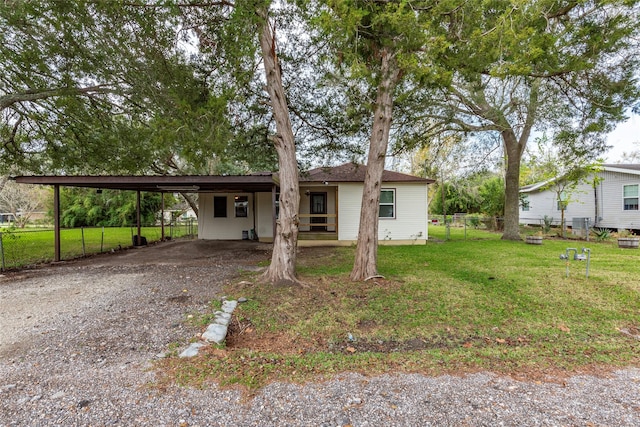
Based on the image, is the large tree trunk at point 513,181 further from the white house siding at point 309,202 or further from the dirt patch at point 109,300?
the dirt patch at point 109,300

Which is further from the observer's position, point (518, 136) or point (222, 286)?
point (518, 136)

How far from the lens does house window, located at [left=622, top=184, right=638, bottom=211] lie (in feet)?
45.0

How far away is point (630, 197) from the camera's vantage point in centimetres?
1386

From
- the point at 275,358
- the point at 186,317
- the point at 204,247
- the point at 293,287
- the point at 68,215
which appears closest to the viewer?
the point at 275,358

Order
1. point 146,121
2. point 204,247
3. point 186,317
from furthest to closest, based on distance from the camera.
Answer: point 204,247 < point 146,121 < point 186,317

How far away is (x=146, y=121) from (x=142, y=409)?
9.35 metres

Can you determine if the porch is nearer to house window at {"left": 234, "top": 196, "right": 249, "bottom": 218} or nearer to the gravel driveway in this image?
house window at {"left": 234, "top": 196, "right": 249, "bottom": 218}

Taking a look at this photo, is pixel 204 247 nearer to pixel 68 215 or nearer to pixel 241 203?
pixel 241 203

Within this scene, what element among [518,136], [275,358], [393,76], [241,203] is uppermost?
[518,136]

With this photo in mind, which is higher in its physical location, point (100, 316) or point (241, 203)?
point (241, 203)

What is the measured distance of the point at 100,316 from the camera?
427cm

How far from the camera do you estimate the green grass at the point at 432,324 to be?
3027mm

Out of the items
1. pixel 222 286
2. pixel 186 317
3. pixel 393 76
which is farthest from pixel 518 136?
→ pixel 186 317

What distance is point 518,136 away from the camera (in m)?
14.0
